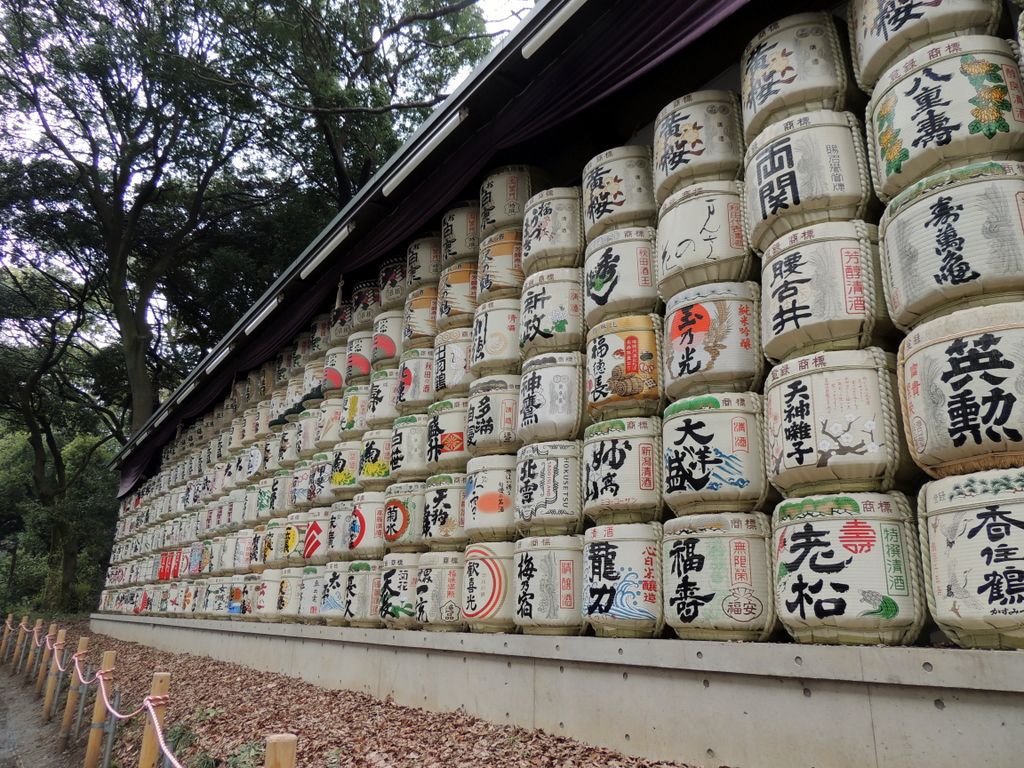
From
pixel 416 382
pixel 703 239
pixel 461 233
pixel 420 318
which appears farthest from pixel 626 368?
pixel 420 318

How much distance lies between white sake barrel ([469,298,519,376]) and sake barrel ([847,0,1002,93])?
10.8 feet

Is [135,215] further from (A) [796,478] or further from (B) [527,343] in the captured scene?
(A) [796,478]

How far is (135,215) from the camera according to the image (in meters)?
21.0

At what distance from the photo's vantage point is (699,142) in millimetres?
5016

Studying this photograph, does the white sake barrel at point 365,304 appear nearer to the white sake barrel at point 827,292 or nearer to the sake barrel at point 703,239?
the sake barrel at point 703,239

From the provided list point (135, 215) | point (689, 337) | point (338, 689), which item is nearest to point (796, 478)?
point (689, 337)

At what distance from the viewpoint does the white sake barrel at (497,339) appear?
21.1 feet

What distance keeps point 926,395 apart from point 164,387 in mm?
28309

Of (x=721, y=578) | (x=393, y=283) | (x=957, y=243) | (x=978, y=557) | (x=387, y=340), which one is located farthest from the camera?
(x=393, y=283)

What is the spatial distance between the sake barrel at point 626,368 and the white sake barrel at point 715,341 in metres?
0.26

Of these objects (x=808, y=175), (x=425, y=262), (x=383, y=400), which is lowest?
(x=383, y=400)

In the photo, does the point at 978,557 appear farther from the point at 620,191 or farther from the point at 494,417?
the point at 494,417

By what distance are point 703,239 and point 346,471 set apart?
5.21 metres

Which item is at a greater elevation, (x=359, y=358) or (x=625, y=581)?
(x=359, y=358)
